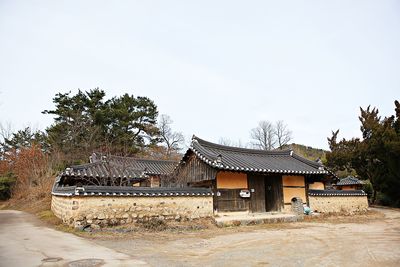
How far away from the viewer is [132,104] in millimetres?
35844

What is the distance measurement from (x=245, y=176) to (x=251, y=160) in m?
1.88

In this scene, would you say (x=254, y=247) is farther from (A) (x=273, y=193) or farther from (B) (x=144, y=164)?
(B) (x=144, y=164)

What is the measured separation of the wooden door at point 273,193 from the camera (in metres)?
17.8

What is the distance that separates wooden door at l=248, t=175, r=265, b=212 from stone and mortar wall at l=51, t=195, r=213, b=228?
3.34 metres

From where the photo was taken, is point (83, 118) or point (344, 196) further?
point (83, 118)

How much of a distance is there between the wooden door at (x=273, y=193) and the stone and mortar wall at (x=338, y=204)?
7.94 feet

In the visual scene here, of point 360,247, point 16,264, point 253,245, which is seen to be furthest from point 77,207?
point 360,247


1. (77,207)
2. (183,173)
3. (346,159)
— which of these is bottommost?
(77,207)

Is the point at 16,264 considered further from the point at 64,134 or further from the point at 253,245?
the point at 64,134

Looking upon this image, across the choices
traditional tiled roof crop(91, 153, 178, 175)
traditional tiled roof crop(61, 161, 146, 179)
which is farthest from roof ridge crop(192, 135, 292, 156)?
traditional tiled roof crop(91, 153, 178, 175)

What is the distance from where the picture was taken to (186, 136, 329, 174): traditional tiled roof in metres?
15.6

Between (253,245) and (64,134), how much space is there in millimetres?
28292

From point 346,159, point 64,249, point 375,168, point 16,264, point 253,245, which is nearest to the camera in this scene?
point 16,264

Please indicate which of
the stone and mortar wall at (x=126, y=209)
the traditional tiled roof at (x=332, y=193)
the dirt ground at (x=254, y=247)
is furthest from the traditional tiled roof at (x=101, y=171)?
the traditional tiled roof at (x=332, y=193)
